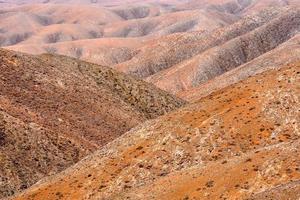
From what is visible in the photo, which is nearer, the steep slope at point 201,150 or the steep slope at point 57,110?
the steep slope at point 201,150

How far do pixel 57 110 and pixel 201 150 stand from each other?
72153 mm

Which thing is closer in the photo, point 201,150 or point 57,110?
point 201,150

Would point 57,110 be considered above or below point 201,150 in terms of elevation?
below

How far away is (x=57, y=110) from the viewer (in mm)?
122625

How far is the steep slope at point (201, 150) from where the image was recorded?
45.8 metres

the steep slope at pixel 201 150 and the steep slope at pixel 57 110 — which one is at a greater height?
the steep slope at pixel 201 150

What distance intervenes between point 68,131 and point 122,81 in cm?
3935

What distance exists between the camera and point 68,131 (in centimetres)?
11612

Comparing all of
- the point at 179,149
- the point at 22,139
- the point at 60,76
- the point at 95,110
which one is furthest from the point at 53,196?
the point at 60,76

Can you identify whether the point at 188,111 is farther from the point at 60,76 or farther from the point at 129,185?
the point at 60,76

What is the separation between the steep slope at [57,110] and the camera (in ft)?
333

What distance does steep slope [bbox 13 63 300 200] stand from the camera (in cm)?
4575

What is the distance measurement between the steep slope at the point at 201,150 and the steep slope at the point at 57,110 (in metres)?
39.4

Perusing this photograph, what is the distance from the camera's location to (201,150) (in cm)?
5559
